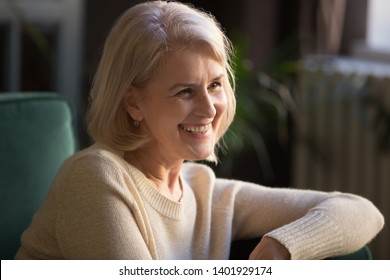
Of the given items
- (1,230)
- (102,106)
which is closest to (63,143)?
(1,230)

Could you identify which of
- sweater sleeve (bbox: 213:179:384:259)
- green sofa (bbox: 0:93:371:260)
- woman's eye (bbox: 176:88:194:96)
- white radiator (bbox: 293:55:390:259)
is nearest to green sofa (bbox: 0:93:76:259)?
green sofa (bbox: 0:93:371:260)

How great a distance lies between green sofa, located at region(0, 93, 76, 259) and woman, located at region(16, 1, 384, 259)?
216 millimetres

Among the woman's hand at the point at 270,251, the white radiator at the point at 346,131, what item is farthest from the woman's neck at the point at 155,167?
the white radiator at the point at 346,131

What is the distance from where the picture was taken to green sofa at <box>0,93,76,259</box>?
6.14 feet

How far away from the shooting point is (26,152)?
6.35ft

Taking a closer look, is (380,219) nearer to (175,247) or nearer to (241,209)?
(241,209)

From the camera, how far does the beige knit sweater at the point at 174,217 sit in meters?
1.51

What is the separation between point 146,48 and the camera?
156 cm

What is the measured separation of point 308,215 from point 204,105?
1.13 ft

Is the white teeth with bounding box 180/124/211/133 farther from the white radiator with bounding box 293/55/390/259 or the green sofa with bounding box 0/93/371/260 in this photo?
the white radiator with bounding box 293/55/390/259

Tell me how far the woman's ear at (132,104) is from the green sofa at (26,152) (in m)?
0.39

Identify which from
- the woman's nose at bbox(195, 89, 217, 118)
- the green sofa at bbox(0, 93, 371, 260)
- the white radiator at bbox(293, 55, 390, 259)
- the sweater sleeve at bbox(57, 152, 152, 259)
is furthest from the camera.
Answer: the white radiator at bbox(293, 55, 390, 259)

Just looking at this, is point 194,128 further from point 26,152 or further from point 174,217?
point 26,152

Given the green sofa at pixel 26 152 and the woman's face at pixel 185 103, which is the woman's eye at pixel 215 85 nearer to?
the woman's face at pixel 185 103
